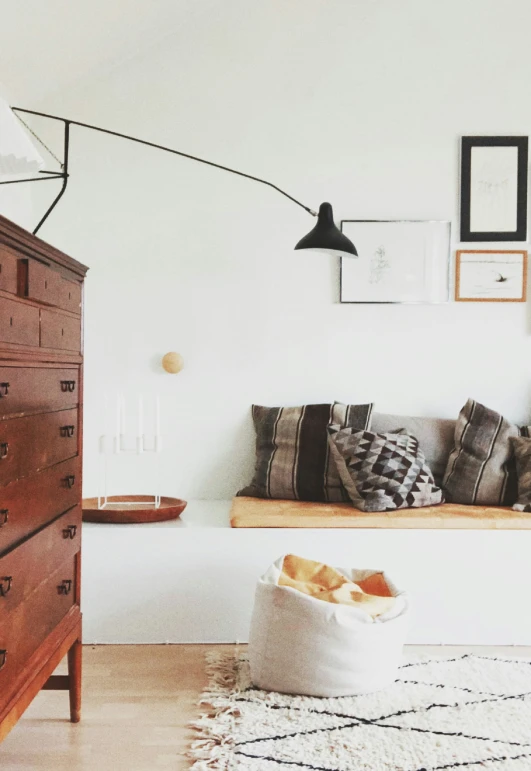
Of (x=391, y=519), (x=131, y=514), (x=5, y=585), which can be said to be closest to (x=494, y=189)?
(x=391, y=519)

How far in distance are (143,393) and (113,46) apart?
5.09ft

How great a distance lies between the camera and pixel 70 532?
2.25 meters

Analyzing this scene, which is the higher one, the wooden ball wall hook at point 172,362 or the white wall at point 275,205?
the white wall at point 275,205

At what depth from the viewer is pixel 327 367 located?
3.64m

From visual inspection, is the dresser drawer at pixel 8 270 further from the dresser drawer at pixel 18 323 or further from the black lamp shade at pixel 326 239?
the black lamp shade at pixel 326 239

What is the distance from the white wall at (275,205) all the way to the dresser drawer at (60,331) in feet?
4.27

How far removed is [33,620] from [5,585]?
25 centimetres

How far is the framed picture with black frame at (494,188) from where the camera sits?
11.9 feet

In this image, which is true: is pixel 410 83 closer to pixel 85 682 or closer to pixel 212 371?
pixel 212 371

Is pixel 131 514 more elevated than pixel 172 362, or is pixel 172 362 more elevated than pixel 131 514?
pixel 172 362

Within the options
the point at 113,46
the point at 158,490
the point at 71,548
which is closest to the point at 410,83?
the point at 113,46

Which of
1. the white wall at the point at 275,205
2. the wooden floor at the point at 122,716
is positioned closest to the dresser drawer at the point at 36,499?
the wooden floor at the point at 122,716

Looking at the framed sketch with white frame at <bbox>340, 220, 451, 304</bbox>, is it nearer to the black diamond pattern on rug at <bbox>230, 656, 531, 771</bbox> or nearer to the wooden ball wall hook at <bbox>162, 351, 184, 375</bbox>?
the wooden ball wall hook at <bbox>162, 351, 184, 375</bbox>

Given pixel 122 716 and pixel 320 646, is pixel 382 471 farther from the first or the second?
pixel 122 716
